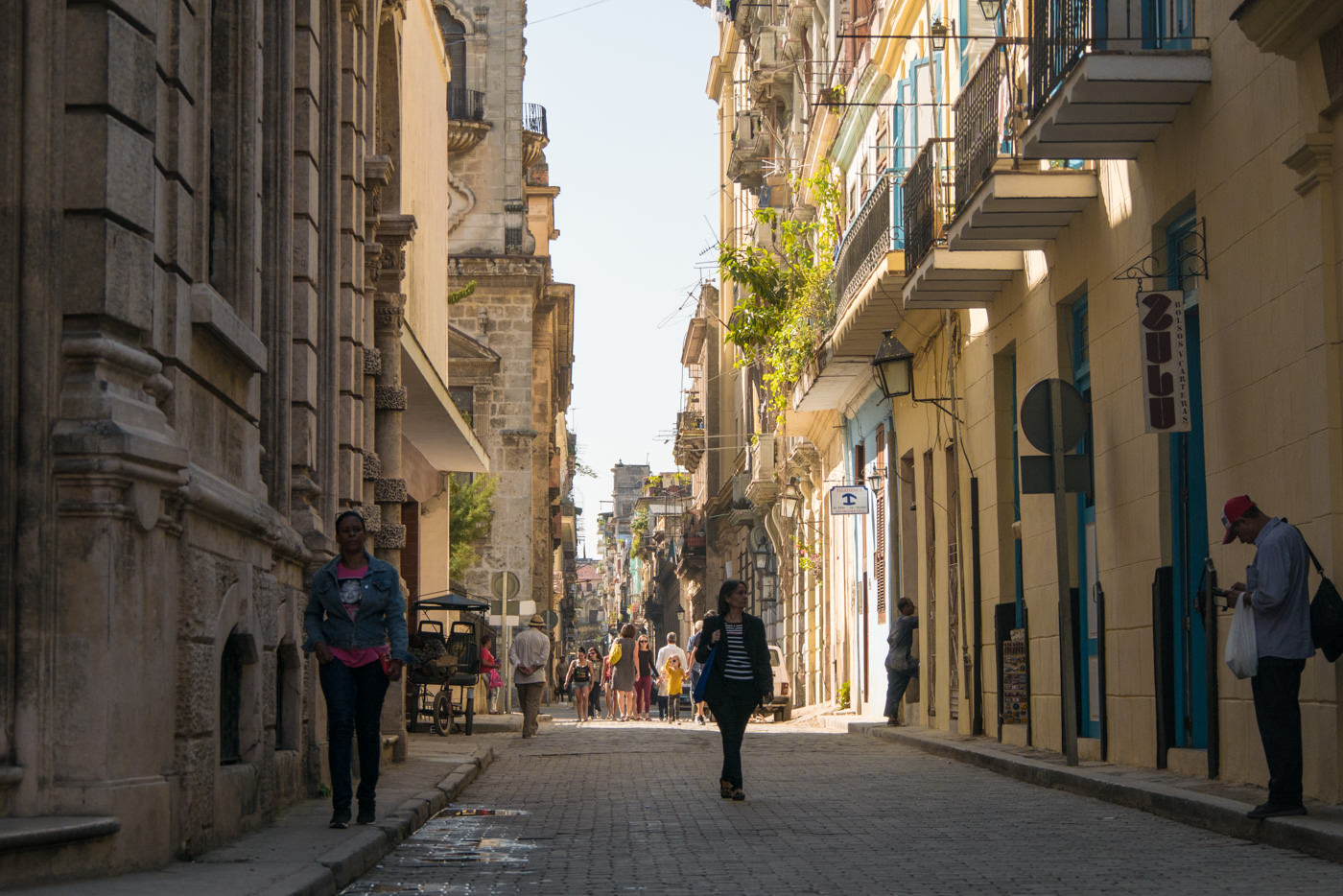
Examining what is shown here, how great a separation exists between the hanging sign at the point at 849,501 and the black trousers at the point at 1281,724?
18714 millimetres

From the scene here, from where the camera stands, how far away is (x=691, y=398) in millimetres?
75000

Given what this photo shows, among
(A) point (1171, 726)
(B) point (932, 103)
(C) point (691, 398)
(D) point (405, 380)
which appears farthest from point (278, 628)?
(C) point (691, 398)

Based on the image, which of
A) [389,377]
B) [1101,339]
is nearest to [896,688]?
[389,377]

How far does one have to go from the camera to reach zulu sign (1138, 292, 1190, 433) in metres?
13.3

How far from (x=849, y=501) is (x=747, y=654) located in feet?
47.9

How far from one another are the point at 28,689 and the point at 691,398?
67.6m

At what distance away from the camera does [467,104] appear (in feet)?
157

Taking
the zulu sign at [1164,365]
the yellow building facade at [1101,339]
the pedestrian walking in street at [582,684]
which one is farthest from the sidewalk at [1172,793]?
the pedestrian walking in street at [582,684]

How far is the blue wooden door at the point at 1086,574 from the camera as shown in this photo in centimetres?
1675

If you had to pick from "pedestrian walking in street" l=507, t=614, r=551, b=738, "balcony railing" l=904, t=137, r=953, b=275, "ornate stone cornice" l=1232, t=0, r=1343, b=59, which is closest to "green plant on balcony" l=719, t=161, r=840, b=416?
"pedestrian walking in street" l=507, t=614, r=551, b=738

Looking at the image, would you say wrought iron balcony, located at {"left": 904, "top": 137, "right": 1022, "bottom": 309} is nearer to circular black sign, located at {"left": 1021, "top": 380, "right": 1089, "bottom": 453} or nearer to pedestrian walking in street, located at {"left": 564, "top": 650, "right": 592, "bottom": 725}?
circular black sign, located at {"left": 1021, "top": 380, "right": 1089, "bottom": 453}

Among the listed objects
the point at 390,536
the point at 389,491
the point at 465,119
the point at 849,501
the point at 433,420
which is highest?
the point at 465,119

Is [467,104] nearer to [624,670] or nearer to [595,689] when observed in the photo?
[595,689]

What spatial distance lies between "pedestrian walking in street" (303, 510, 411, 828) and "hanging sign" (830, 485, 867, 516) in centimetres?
1820
